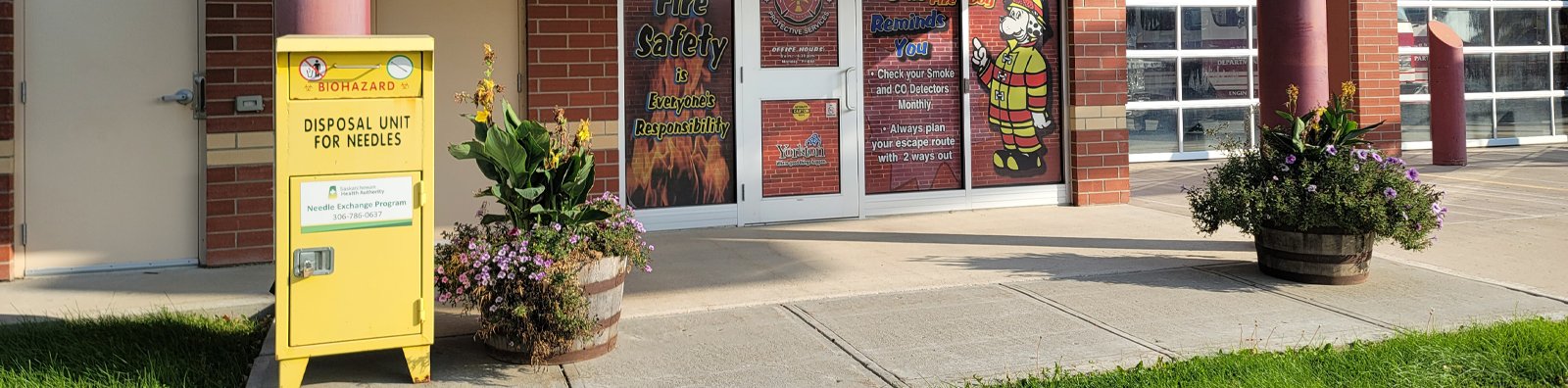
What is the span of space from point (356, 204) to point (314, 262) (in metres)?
0.25

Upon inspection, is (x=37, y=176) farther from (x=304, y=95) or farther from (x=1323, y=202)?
(x=1323, y=202)

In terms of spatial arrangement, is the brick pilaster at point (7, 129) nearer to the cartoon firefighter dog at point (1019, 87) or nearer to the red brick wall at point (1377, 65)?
the cartoon firefighter dog at point (1019, 87)

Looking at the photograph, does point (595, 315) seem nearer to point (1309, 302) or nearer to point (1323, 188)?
point (1309, 302)

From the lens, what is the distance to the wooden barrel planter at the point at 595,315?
445 centimetres

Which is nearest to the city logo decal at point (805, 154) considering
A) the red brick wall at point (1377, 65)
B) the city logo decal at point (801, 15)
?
the city logo decal at point (801, 15)

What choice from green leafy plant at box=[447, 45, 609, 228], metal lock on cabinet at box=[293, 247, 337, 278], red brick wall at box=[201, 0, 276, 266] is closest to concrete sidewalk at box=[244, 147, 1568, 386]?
metal lock on cabinet at box=[293, 247, 337, 278]

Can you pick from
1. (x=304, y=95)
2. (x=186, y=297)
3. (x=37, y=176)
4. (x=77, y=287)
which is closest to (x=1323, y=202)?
(x=304, y=95)

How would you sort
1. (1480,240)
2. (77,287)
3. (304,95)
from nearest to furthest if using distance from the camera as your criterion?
(304,95)
(77,287)
(1480,240)

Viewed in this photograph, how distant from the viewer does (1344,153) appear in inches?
237

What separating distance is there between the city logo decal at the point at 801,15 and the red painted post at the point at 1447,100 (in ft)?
27.8

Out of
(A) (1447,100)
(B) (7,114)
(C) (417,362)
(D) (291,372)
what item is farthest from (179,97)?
(A) (1447,100)

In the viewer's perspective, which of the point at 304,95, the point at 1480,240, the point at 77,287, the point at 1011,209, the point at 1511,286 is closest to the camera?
the point at 304,95

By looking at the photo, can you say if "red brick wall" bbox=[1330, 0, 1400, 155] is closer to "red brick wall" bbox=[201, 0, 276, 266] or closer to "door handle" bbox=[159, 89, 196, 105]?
A: "red brick wall" bbox=[201, 0, 276, 266]

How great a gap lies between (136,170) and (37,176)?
0.52 metres
